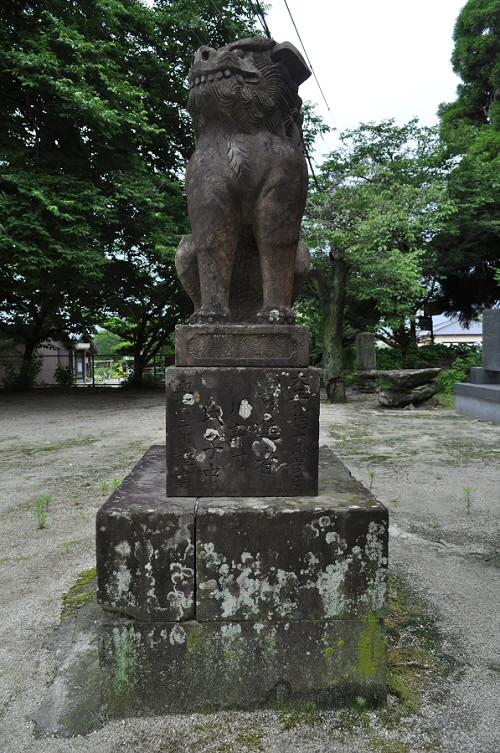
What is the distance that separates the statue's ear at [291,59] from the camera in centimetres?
204

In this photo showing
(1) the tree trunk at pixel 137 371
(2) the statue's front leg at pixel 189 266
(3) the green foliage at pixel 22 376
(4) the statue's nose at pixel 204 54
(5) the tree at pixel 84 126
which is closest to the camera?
(4) the statue's nose at pixel 204 54

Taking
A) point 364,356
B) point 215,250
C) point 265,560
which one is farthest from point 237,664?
point 364,356

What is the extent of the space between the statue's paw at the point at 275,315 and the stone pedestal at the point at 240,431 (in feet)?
0.73

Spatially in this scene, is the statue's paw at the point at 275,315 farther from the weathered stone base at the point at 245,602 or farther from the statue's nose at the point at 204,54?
the statue's nose at the point at 204,54

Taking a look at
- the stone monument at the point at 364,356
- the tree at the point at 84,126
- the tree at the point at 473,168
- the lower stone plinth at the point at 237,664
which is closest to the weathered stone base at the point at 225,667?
the lower stone plinth at the point at 237,664

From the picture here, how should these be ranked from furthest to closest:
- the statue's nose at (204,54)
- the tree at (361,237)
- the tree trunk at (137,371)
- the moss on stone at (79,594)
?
the tree trunk at (137,371)
the tree at (361,237)
the moss on stone at (79,594)
the statue's nose at (204,54)

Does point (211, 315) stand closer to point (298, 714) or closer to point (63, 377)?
point (298, 714)

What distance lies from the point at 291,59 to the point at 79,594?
2.71 metres

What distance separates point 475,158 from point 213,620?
17125 mm

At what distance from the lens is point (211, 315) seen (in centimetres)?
208

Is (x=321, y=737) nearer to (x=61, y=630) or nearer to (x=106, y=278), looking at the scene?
(x=61, y=630)

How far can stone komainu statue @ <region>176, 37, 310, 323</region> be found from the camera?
2.04 m

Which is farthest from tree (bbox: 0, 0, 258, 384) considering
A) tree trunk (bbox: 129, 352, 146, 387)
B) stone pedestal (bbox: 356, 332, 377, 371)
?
stone pedestal (bbox: 356, 332, 377, 371)

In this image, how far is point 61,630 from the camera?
2242 millimetres
